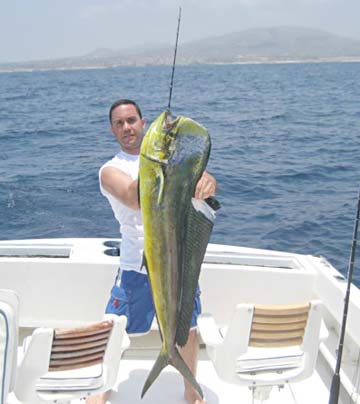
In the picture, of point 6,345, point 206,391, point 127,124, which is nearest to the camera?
point 6,345

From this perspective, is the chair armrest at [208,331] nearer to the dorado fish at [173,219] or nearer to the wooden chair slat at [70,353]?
the dorado fish at [173,219]

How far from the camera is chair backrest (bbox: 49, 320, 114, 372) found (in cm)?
289

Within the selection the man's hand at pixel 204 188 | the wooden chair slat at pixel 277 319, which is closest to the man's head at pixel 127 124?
the man's hand at pixel 204 188

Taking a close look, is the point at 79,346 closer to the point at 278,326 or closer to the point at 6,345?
the point at 6,345

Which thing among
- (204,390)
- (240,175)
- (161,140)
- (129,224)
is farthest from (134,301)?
(240,175)

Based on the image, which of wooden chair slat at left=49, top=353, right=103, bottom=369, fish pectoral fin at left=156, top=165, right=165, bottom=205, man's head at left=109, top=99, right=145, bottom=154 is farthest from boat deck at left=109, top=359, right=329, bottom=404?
fish pectoral fin at left=156, top=165, right=165, bottom=205

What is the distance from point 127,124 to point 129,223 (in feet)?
1.79

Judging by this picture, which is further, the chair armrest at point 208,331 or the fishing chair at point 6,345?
the chair armrest at point 208,331

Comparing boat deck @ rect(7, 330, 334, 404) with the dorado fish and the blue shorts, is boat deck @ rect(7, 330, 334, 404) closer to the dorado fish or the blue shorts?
the blue shorts

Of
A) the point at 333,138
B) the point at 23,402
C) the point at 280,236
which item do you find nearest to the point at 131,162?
the point at 23,402

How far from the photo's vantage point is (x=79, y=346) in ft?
9.66

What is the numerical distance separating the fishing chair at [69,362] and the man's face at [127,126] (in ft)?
3.07

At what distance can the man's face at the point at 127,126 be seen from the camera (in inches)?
127

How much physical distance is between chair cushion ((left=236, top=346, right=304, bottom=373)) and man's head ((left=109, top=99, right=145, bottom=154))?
126cm
